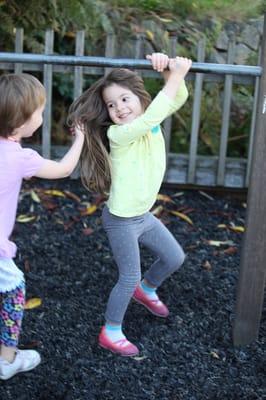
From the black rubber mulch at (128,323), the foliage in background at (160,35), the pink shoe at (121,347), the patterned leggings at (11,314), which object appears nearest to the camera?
the patterned leggings at (11,314)

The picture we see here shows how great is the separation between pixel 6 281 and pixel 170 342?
92cm

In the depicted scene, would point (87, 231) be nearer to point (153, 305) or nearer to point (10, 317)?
point (153, 305)

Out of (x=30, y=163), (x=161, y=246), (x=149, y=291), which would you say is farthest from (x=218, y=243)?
(x=30, y=163)

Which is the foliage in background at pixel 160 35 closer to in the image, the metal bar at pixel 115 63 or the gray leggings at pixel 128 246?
the gray leggings at pixel 128 246

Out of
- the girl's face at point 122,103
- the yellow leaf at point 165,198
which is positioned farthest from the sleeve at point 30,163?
the yellow leaf at point 165,198

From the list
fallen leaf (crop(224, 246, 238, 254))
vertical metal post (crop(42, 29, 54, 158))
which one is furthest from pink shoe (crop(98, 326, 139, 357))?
vertical metal post (crop(42, 29, 54, 158))

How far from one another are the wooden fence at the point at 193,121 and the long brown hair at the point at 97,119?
7.14 feet

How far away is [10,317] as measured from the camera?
3.18m

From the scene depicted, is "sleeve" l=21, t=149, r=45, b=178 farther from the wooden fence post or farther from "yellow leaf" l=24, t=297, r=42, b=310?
"yellow leaf" l=24, t=297, r=42, b=310

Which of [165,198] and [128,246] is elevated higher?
[128,246]

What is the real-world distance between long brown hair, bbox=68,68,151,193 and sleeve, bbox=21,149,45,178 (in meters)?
0.34

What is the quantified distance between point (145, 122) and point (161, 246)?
741 mm

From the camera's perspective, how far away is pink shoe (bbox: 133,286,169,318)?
12.6 ft

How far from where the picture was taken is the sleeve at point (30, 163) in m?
2.92
